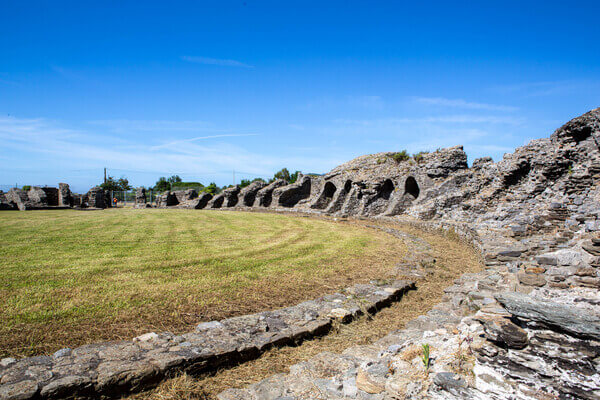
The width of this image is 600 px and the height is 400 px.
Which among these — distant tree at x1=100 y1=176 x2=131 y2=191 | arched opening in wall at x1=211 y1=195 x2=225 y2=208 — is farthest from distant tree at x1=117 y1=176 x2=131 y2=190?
arched opening in wall at x1=211 y1=195 x2=225 y2=208

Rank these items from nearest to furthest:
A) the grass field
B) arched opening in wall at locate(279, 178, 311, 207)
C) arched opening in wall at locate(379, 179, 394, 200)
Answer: the grass field, arched opening in wall at locate(379, 179, 394, 200), arched opening in wall at locate(279, 178, 311, 207)

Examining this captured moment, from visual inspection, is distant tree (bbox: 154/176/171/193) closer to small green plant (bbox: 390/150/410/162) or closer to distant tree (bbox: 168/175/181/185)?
distant tree (bbox: 168/175/181/185)

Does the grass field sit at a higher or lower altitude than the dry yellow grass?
higher

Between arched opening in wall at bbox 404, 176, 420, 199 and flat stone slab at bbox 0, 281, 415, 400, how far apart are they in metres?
15.7

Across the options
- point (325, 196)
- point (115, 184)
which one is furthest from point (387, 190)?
point (115, 184)

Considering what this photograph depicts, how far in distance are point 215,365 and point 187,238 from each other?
24.3 ft

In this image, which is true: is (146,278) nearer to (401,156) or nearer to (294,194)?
(401,156)

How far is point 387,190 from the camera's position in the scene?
68.2ft

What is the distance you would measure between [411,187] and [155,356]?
1891cm

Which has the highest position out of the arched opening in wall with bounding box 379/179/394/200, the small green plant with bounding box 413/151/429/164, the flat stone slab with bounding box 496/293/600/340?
the small green plant with bounding box 413/151/429/164

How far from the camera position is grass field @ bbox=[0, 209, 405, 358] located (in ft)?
11.6

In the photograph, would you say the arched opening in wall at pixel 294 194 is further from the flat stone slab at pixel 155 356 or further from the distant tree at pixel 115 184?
the distant tree at pixel 115 184

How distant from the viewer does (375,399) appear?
2252mm

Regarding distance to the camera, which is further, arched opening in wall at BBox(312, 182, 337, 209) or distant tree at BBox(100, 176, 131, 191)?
distant tree at BBox(100, 176, 131, 191)
